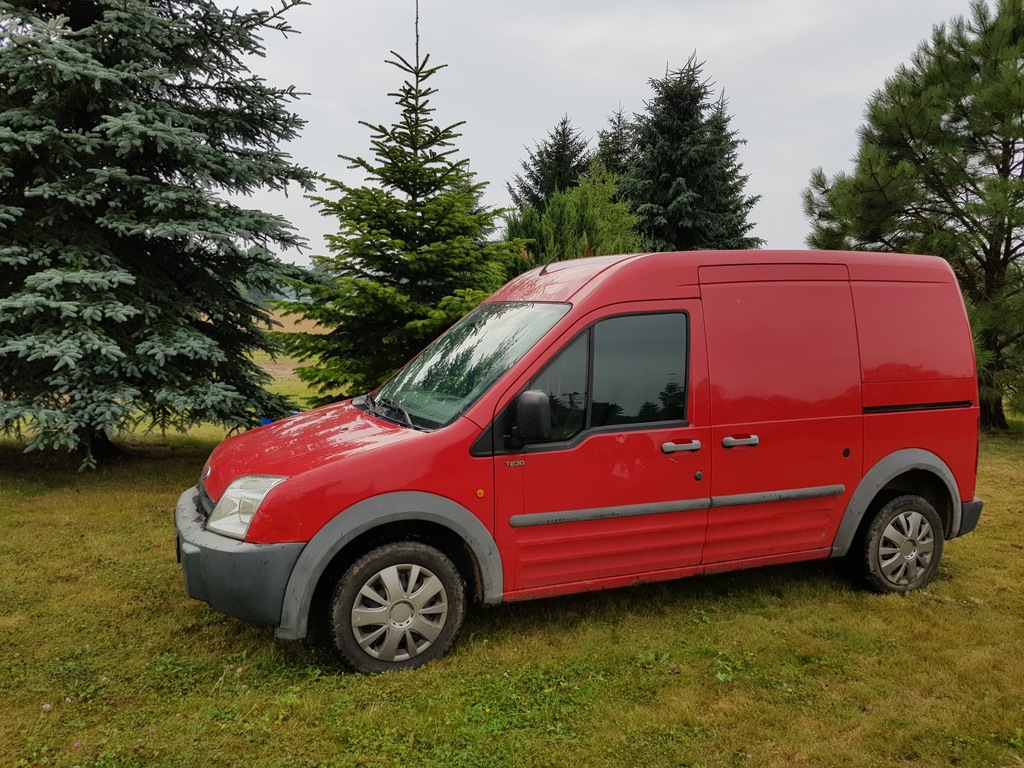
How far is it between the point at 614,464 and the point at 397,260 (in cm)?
511

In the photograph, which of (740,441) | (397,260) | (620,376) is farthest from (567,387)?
(397,260)

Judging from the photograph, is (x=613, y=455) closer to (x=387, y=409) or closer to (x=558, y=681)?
(x=558, y=681)

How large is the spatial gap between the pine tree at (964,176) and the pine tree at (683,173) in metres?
10.7

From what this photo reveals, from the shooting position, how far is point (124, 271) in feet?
23.8

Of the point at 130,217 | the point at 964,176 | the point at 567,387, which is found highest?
the point at 964,176

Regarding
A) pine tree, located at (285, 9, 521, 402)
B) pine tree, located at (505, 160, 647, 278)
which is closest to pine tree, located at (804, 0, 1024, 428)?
pine tree, located at (505, 160, 647, 278)

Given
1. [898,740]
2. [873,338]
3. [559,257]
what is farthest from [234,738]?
[559,257]

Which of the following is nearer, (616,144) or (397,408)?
(397,408)

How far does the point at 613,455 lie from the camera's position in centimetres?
396

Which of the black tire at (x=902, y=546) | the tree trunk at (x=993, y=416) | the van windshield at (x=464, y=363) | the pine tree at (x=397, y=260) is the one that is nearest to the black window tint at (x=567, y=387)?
the van windshield at (x=464, y=363)

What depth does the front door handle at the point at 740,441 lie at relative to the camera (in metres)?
4.20

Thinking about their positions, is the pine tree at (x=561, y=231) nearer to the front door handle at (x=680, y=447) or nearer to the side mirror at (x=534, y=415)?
the front door handle at (x=680, y=447)

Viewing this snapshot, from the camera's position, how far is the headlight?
139 inches

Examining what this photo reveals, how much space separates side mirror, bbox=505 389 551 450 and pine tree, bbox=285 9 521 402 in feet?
14.8
